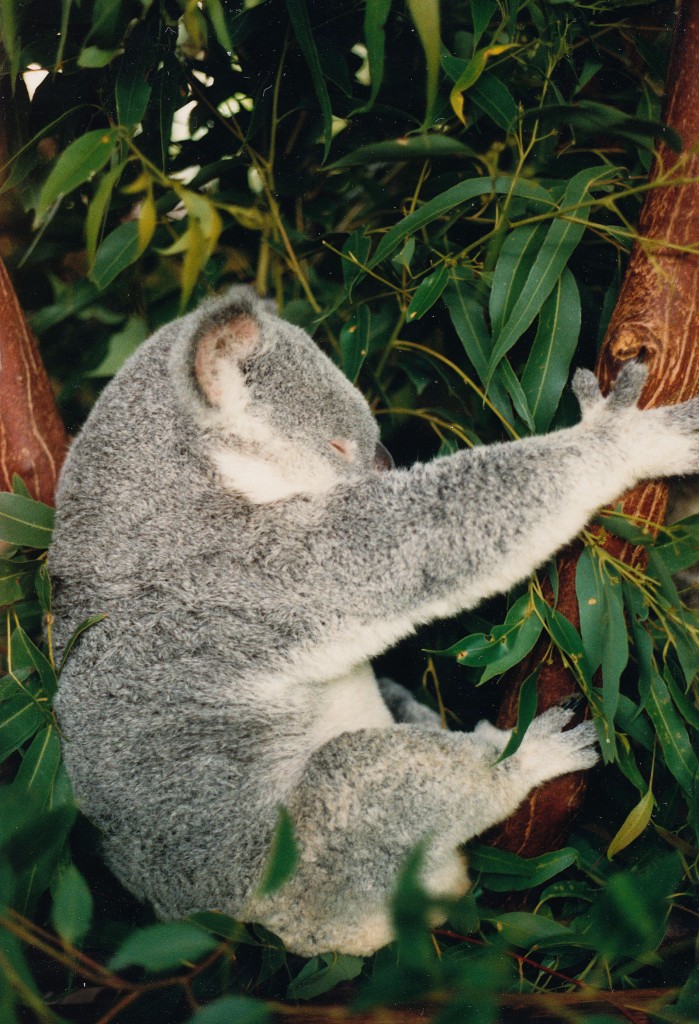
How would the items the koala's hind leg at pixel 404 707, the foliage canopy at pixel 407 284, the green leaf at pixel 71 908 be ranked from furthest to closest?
the koala's hind leg at pixel 404 707, the foliage canopy at pixel 407 284, the green leaf at pixel 71 908

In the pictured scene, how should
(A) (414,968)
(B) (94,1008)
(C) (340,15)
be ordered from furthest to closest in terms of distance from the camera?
(C) (340,15) < (B) (94,1008) < (A) (414,968)

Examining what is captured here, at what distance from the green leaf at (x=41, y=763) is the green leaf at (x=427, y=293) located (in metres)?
1.11

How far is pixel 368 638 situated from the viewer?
4.93ft

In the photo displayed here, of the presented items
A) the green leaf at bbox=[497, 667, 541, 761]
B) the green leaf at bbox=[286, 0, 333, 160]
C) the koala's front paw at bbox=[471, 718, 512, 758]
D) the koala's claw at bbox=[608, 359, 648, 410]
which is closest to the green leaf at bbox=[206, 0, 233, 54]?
the green leaf at bbox=[286, 0, 333, 160]

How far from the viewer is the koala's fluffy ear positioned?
4.92ft

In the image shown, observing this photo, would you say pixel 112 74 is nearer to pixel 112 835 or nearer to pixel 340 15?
pixel 340 15

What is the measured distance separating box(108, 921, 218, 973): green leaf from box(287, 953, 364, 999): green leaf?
0.93 ft

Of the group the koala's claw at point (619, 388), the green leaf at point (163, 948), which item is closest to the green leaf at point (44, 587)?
the green leaf at point (163, 948)

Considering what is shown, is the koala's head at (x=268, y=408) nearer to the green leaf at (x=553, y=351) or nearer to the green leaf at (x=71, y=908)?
the green leaf at (x=553, y=351)

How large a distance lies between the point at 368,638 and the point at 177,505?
0.45m

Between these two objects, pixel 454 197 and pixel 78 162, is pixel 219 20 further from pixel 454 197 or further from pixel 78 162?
pixel 454 197

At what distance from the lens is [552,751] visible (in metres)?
1.58

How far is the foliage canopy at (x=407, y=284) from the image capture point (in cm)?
135

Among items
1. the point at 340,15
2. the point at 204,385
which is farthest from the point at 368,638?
the point at 340,15
